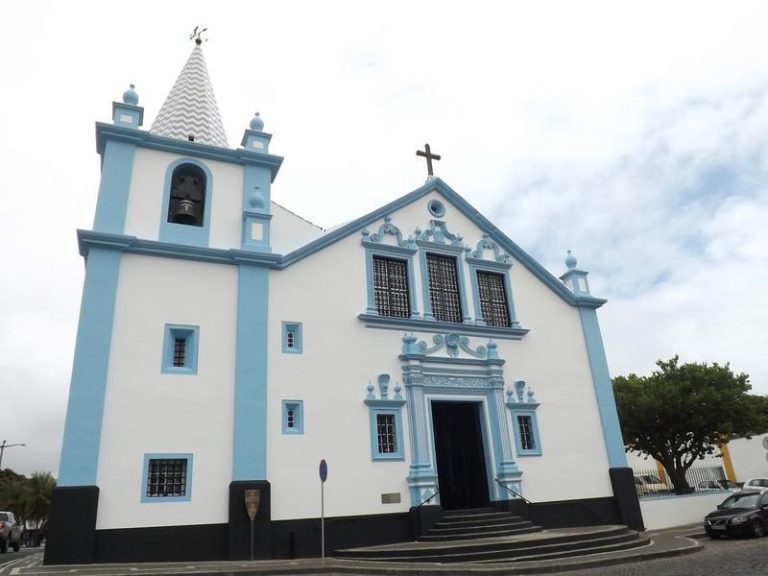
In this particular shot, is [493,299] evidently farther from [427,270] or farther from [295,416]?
[295,416]

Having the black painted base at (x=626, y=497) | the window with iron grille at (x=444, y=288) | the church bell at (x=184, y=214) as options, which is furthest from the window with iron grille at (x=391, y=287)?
the black painted base at (x=626, y=497)

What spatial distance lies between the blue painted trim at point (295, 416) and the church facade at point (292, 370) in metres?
0.03

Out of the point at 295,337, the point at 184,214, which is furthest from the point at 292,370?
the point at 184,214

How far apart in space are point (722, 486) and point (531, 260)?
14.1 metres

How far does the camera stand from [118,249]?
13.3 meters

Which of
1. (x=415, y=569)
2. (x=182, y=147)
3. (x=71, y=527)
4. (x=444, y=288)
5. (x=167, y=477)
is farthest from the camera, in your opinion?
(x=444, y=288)

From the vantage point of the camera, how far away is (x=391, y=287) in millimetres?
16562

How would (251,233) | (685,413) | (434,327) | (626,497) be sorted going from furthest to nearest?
(685,413) < (626,497) < (434,327) < (251,233)

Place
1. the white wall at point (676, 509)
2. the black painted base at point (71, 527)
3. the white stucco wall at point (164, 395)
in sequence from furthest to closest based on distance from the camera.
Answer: the white wall at point (676, 509)
the white stucco wall at point (164, 395)
the black painted base at point (71, 527)

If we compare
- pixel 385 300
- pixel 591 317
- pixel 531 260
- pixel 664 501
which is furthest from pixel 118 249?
pixel 664 501

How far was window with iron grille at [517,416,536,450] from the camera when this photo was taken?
16359 mm

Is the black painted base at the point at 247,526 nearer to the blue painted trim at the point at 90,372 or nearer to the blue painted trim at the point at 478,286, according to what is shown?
the blue painted trim at the point at 90,372

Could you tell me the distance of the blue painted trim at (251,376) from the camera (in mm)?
12703

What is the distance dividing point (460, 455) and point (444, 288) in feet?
15.9
